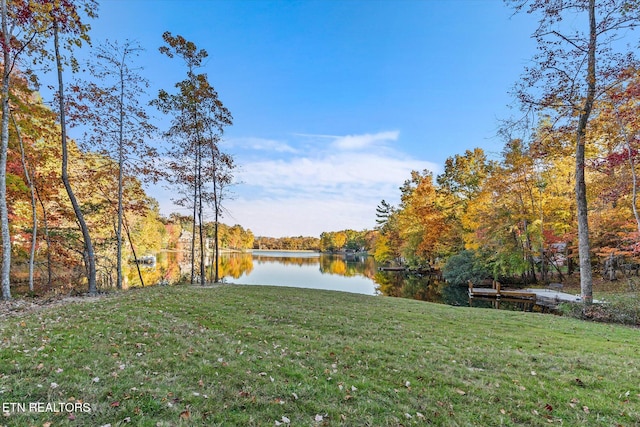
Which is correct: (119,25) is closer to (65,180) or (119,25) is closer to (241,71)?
(241,71)

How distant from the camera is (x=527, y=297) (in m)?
16.4

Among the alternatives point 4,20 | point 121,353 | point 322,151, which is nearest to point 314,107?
point 322,151

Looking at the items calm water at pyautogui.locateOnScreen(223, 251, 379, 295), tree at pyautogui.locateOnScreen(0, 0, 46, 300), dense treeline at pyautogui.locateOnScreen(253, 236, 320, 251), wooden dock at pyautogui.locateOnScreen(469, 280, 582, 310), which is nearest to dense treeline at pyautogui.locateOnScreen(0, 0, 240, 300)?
tree at pyautogui.locateOnScreen(0, 0, 46, 300)

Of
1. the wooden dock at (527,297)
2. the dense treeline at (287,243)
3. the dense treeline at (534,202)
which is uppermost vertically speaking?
the dense treeline at (534,202)

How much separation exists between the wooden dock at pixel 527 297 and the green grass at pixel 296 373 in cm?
900

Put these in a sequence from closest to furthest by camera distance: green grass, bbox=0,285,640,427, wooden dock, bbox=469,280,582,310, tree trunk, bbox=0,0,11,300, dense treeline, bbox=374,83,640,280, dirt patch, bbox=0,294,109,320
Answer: green grass, bbox=0,285,640,427 → dirt patch, bbox=0,294,109,320 → tree trunk, bbox=0,0,11,300 → dense treeline, bbox=374,83,640,280 → wooden dock, bbox=469,280,582,310

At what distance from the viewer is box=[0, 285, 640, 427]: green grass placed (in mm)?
2848

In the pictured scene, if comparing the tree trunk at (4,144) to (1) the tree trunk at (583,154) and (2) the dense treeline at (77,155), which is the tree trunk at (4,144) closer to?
(2) the dense treeline at (77,155)

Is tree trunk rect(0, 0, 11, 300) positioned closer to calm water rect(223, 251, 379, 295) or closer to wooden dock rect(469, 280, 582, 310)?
calm water rect(223, 251, 379, 295)

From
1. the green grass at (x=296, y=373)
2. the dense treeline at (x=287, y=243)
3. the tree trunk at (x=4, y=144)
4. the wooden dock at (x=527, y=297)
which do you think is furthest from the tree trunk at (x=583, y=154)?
the dense treeline at (x=287, y=243)

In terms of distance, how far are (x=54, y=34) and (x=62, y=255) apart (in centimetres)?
1014

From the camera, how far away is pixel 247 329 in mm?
5805

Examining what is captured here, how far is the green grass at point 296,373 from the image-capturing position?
2.85 meters

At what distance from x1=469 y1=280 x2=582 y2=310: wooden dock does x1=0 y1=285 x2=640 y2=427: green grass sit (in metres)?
9.00
